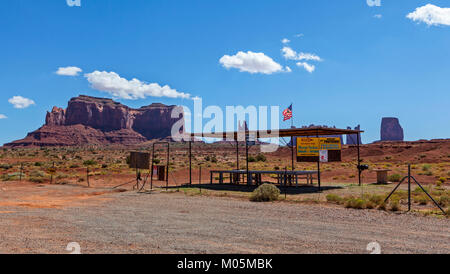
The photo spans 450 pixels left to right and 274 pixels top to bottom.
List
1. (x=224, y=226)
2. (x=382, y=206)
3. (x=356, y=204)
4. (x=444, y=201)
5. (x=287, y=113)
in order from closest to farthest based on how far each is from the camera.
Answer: (x=224, y=226), (x=382, y=206), (x=356, y=204), (x=444, y=201), (x=287, y=113)

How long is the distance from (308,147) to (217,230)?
44.0ft

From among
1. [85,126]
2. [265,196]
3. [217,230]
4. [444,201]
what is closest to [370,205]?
[444,201]

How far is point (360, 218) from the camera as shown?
38.2 ft

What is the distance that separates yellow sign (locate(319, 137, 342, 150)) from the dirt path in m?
8.09

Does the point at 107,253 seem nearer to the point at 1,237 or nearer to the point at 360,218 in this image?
the point at 1,237

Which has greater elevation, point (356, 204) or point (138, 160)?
point (138, 160)

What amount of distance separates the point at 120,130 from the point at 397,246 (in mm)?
197633

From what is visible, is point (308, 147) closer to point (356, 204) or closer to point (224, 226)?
point (356, 204)

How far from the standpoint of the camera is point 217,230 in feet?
31.3

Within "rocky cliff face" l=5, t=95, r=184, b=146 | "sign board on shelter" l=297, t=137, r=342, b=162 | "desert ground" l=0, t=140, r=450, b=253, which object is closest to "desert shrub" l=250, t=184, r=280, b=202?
"desert ground" l=0, t=140, r=450, b=253

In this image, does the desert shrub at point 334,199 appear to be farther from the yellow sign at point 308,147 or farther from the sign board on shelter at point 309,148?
the yellow sign at point 308,147

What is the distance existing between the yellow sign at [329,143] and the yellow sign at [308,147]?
393 millimetres
